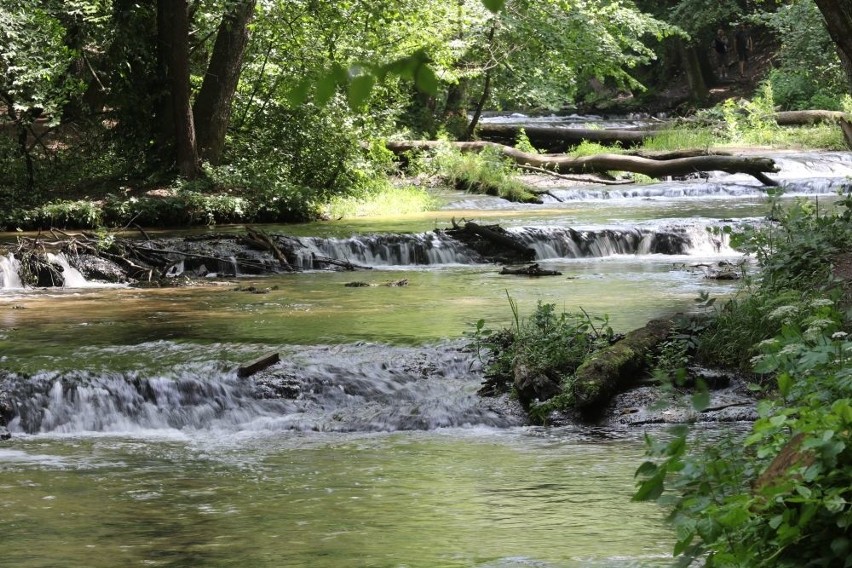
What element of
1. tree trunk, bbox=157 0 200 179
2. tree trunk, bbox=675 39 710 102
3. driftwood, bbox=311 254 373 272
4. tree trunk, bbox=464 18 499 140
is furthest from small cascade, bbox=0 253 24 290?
tree trunk, bbox=675 39 710 102

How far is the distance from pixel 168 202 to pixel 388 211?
183 inches

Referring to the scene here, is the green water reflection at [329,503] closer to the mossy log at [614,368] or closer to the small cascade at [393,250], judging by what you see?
the mossy log at [614,368]

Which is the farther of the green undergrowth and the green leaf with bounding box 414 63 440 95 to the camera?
the green undergrowth

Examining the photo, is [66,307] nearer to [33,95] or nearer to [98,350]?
[98,350]

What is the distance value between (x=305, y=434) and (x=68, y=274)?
805 centimetres

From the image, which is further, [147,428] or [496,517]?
[147,428]

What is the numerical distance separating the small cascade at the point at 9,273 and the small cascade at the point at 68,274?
43 cm

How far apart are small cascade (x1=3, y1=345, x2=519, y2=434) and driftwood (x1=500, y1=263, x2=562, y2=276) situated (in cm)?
573

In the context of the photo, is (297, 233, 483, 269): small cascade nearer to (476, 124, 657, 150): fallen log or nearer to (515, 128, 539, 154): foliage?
(515, 128, 539, 154): foliage

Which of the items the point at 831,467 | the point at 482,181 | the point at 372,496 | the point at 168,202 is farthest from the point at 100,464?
the point at 482,181

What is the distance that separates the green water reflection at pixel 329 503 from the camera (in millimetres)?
5145

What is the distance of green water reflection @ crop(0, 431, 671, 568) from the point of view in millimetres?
5145

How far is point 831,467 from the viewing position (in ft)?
10.8

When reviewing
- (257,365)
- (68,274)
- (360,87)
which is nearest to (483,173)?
(68,274)
